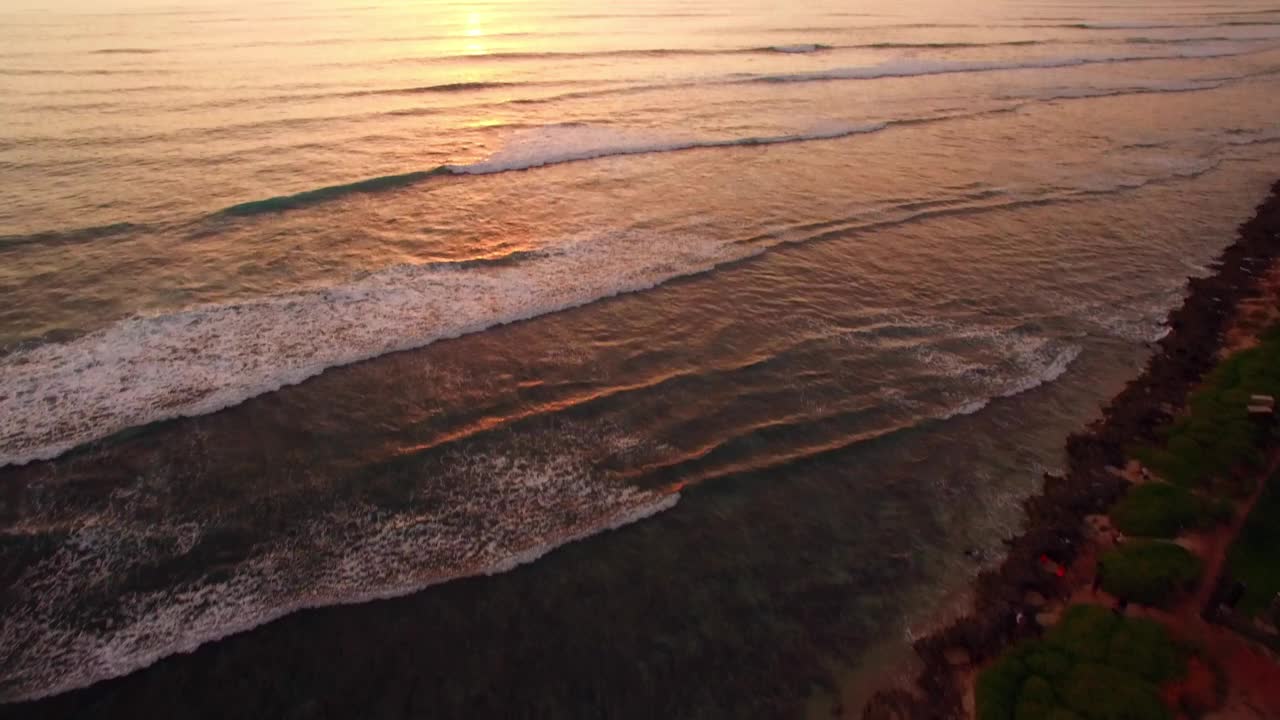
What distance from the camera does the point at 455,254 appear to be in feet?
50.1

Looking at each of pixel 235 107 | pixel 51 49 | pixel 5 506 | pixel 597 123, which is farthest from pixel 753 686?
pixel 51 49

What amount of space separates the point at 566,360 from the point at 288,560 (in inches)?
209

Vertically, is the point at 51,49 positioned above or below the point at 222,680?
above

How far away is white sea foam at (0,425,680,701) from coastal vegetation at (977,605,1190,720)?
4.11 m

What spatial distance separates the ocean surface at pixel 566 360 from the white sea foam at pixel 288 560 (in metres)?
0.04

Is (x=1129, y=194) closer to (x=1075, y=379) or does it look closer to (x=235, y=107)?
(x=1075, y=379)

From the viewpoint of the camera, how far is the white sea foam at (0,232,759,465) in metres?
9.89

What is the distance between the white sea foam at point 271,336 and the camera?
989 centimetres

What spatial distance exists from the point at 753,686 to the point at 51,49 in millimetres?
53493

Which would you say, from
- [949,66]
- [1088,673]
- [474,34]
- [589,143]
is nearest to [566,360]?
[1088,673]

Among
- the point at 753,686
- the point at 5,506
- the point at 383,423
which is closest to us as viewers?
the point at 753,686

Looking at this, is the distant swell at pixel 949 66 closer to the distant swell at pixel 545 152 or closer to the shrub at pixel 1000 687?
the distant swell at pixel 545 152

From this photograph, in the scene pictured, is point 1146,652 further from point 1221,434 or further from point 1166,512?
point 1221,434

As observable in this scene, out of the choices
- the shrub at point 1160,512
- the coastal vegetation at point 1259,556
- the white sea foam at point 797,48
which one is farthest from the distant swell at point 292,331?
the white sea foam at point 797,48
